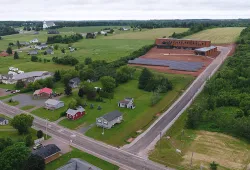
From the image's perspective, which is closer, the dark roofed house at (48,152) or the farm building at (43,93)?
the dark roofed house at (48,152)

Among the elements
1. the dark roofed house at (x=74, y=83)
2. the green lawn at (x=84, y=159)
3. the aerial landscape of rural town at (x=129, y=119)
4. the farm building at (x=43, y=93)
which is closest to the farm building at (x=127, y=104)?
the aerial landscape of rural town at (x=129, y=119)

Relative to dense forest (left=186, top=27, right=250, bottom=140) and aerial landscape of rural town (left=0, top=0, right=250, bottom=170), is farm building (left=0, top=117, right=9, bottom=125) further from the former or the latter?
dense forest (left=186, top=27, right=250, bottom=140)

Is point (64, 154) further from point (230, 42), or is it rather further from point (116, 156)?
point (230, 42)

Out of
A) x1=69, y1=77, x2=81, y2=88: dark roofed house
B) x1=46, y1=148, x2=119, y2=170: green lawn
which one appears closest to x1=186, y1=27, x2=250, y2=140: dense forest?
x1=46, y1=148, x2=119, y2=170: green lawn

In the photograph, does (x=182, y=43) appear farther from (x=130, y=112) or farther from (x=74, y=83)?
(x=130, y=112)

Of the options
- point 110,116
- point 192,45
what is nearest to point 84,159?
point 110,116

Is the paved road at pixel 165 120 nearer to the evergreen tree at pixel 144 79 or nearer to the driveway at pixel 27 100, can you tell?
the evergreen tree at pixel 144 79

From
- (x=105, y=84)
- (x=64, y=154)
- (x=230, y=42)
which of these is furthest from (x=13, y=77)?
(x=230, y=42)
